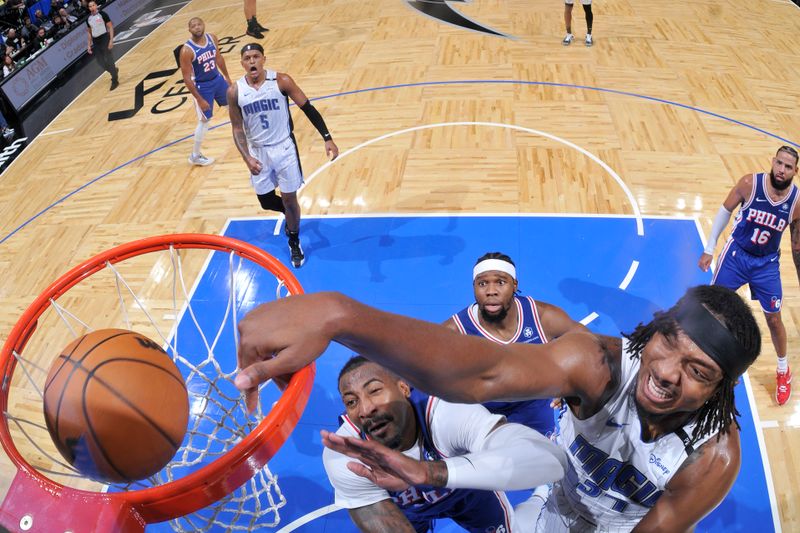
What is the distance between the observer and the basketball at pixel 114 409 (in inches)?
88.0

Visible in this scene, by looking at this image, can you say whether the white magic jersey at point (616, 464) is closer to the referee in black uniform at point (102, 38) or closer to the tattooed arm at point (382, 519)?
the tattooed arm at point (382, 519)

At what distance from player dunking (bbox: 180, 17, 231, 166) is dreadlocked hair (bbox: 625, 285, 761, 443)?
22.6 feet

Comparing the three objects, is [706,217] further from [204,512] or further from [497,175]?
[204,512]

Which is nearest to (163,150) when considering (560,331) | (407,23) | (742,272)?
(407,23)

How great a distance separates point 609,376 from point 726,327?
0.38m

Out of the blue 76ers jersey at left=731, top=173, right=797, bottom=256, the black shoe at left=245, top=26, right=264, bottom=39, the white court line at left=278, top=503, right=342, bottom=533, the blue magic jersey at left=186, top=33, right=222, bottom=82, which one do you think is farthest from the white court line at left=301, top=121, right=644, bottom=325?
the black shoe at left=245, top=26, right=264, bottom=39

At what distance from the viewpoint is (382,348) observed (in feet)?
4.54

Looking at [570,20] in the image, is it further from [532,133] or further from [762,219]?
[762,219]

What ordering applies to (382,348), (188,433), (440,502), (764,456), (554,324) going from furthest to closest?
(764,456), (554,324), (188,433), (440,502), (382,348)

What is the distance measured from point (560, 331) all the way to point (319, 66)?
7.99m

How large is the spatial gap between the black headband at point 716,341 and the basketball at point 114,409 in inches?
74.2

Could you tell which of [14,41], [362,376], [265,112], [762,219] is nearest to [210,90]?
[265,112]

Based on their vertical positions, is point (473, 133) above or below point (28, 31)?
below

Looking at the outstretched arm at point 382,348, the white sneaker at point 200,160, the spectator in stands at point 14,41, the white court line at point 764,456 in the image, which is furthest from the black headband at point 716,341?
the spectator in stands at point 14,41
